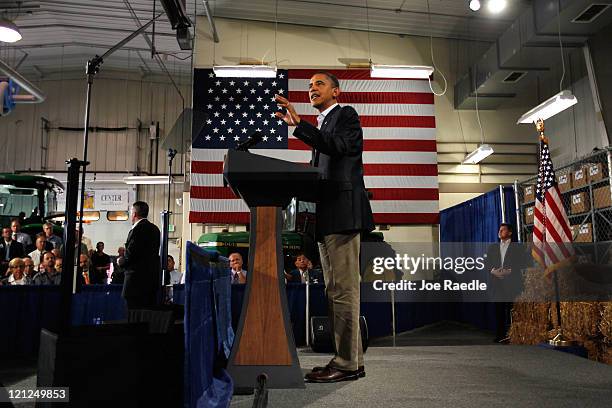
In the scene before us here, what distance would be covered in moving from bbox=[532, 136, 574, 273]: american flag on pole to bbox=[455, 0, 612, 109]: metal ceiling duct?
297cm

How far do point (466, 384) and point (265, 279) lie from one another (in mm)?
970

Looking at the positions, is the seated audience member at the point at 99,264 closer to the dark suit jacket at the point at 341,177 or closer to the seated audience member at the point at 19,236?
the seated audience member at the point at 19,236

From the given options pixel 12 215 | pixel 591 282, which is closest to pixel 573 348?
pixel 591 282

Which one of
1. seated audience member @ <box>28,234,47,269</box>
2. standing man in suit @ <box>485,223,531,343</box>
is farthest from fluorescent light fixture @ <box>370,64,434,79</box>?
seated audience member @ <box>28,234,47,269</box>

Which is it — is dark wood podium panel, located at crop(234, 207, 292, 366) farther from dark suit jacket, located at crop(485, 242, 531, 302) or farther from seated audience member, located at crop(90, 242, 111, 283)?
seated audience member, located at crop(90, 242, 111, 283)

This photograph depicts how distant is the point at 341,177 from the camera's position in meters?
2.13

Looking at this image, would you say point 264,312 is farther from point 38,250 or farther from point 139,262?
point 38,250

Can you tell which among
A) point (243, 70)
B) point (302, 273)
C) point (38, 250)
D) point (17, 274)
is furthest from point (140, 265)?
point (243, 70)

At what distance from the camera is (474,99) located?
33.0 feet

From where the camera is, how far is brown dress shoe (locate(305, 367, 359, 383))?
203 cm

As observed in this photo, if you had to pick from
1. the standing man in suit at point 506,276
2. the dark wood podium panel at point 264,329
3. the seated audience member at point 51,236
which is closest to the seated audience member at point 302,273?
the standing man in suit at point 506,276

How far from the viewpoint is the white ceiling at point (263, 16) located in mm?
9211

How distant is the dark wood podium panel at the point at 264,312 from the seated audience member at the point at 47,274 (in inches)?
185

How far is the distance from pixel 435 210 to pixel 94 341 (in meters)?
7.50
